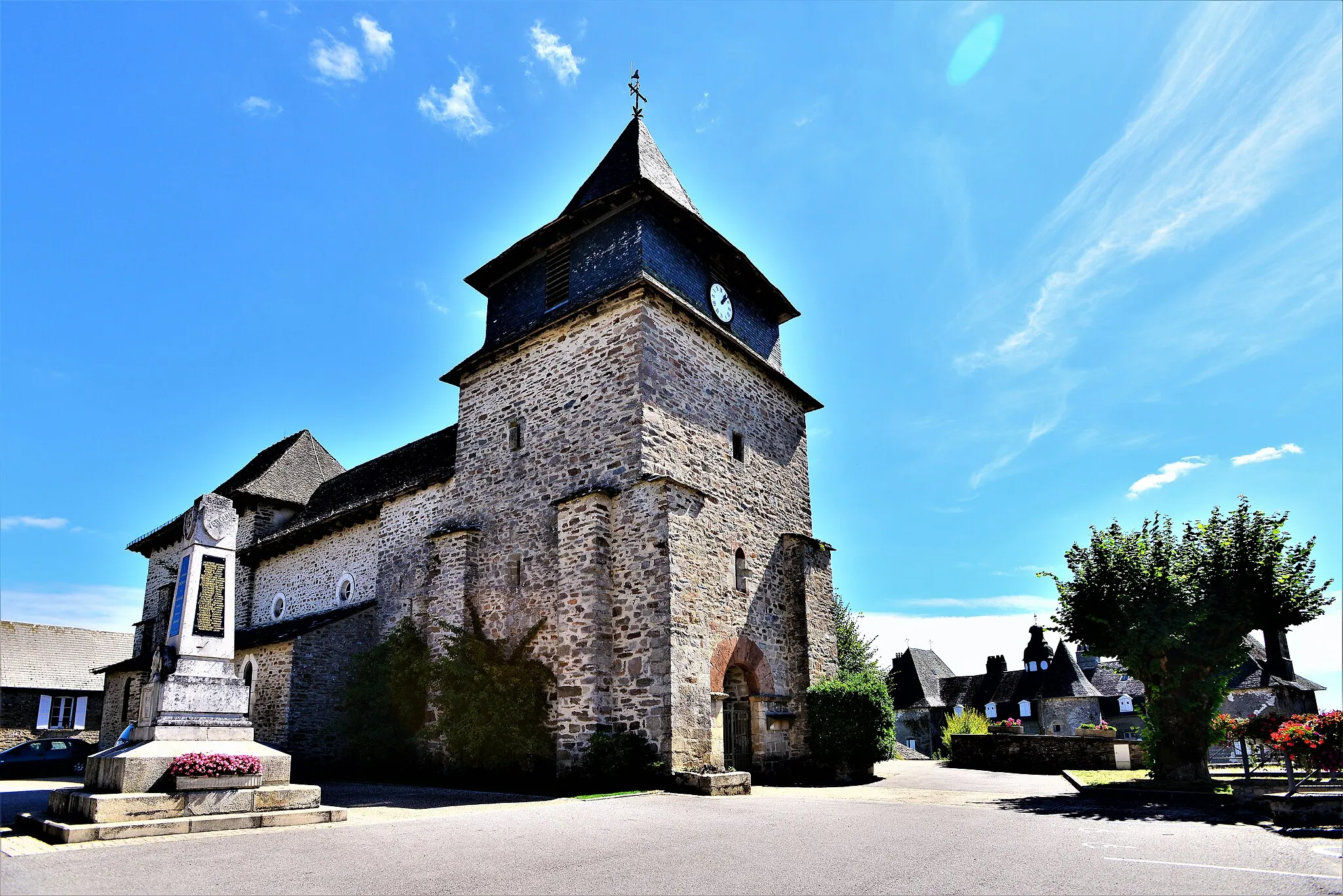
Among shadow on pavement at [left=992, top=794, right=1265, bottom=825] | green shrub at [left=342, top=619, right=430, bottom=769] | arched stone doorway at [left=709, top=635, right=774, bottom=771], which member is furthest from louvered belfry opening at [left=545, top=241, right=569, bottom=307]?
shadow on pavement at [left=992, top=794, right=1265, bottom=825]

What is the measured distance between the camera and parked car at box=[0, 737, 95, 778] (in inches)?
783

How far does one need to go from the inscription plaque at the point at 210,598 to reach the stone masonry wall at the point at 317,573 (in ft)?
30.2

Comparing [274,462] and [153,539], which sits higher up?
[274,462]

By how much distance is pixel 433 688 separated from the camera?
53.8ft

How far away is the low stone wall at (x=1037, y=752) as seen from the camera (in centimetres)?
1839

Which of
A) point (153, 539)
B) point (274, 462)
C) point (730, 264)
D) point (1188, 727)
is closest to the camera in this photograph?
point (1188, 727)

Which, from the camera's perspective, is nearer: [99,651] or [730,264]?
[730,264]

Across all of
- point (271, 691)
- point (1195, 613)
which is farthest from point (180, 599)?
point (1195, 613)

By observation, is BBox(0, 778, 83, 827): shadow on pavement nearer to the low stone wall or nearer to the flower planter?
the flower planter

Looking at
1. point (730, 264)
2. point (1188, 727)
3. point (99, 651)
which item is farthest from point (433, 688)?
point (99, 651)

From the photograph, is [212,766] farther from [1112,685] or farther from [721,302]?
[1112,685]

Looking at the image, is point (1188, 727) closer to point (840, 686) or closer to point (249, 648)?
point (840, 686)

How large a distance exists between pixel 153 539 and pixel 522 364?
20.9 metres

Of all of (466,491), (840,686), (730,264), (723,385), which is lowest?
(840,686)
